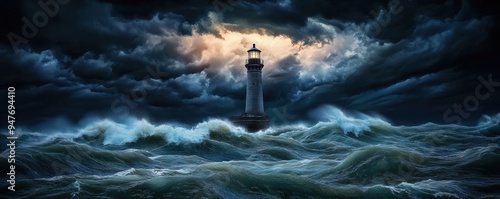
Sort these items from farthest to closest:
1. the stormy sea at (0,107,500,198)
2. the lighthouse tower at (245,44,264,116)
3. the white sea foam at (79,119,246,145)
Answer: the lighthouse tower at (245,44,264,116), the white sea foam at (79,119,246,145), the stormy sea at (0,107,500,198)

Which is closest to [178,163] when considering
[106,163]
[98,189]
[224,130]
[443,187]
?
[106,163]

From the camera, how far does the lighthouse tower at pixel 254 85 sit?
40250 mm

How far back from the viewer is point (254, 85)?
40344 mm

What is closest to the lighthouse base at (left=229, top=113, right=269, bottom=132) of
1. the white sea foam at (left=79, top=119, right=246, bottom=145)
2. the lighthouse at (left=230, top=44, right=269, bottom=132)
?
the lighthouse at (left=230, top=44, right=269, bottom=132)

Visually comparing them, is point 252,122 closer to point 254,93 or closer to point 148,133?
point 254,93

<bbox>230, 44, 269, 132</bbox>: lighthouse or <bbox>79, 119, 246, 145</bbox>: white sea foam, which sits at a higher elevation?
<bbox>230, 44, 269, 132</bbox>: lighthouse

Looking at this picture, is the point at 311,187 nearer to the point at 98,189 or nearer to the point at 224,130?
the point at 98,189

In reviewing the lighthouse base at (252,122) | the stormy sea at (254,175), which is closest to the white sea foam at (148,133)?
the stormy sea at (254,175)

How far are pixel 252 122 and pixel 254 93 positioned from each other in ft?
8.89

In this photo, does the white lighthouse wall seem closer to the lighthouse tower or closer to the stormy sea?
the lighthouse tower

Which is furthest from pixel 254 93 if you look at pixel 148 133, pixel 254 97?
pixel 148 133

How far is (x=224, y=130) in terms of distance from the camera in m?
26.9

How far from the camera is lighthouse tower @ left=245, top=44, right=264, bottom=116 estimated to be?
40250mm

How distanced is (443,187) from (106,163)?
10.2m
